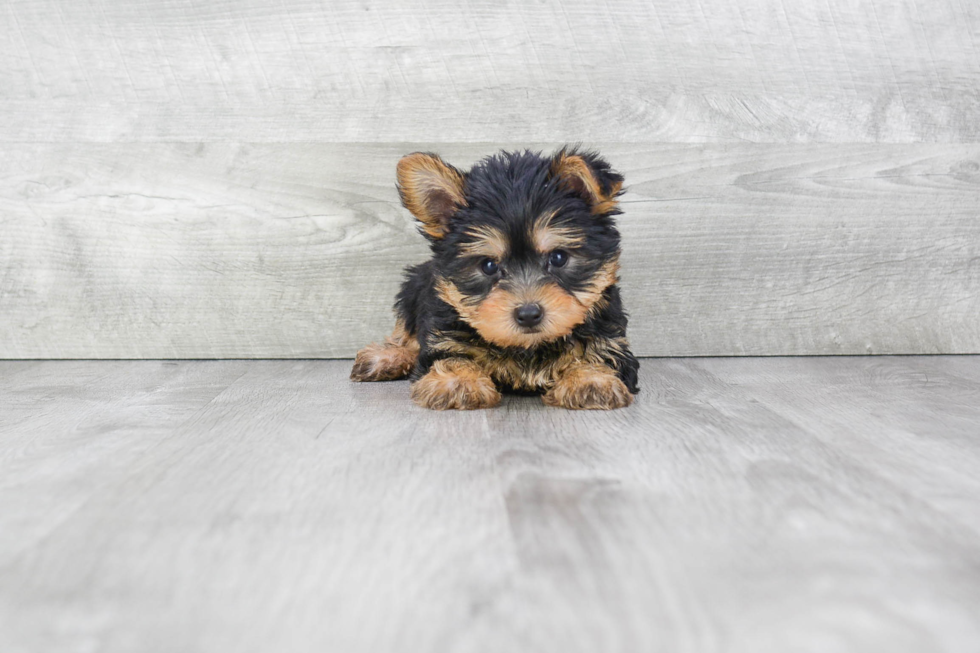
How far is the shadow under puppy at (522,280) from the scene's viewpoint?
2.20 m

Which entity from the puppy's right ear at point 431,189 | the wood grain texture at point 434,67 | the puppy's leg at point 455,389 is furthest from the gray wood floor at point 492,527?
the wood grain texture at point 434,67

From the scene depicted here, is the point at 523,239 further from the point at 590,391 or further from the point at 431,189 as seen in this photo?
the point at 590,391

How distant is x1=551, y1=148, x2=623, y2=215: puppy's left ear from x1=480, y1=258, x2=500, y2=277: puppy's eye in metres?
0.31

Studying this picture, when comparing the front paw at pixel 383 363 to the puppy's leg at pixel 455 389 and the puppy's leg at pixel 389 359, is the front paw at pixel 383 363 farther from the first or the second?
the puppy's leg at pixel 455 389

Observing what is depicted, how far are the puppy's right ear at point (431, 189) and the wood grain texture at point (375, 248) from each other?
887mm

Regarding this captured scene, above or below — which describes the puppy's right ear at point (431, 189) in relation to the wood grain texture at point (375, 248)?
above

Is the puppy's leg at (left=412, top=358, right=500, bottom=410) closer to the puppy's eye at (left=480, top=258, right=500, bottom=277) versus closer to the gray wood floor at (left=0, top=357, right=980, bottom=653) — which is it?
the gray wood floor at (left=0, top=357, right=980, bottom=653)

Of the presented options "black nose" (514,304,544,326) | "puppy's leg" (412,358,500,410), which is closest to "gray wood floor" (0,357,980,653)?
"puppy's leg" (412,358,500,410)

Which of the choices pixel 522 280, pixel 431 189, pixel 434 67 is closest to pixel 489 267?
pixel 522 280

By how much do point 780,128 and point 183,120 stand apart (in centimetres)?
246

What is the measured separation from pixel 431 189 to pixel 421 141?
36.8 inches

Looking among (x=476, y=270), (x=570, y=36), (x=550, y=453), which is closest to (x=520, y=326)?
(x=476, y=270)

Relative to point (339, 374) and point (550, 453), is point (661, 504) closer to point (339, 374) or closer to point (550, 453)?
point (550, 453)

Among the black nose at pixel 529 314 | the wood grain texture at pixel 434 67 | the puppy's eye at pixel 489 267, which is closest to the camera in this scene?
the black nose at pixel 529 314
